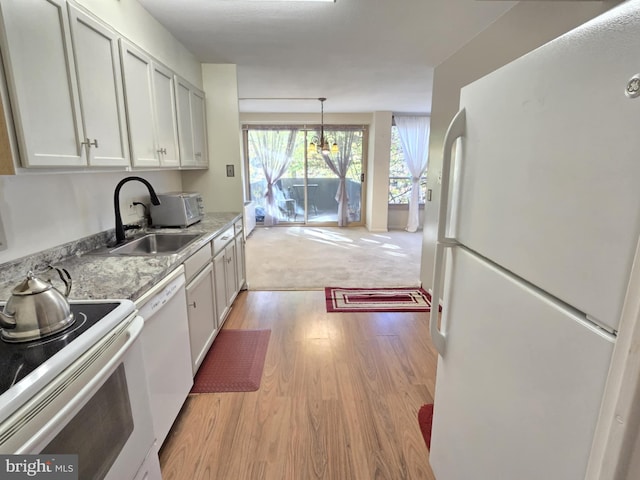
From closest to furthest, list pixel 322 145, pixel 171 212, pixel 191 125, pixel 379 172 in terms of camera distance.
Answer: pixel 171 212
pixel 191 125
pixel 322 145
pixel 379 172

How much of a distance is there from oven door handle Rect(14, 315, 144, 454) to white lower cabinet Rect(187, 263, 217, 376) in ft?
2.86

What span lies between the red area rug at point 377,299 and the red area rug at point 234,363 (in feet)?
2.92

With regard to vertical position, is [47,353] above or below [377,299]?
above

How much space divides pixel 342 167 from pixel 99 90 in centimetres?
589

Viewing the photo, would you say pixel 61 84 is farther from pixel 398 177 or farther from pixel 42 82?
pixel 398 177

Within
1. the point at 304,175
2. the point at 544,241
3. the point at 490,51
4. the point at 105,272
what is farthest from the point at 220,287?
the point at 304,175

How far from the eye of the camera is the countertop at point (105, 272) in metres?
1.31

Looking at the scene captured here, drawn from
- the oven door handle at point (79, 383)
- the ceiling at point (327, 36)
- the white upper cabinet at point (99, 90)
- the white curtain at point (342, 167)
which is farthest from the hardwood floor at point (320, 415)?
the white curtain at point (342, 167)

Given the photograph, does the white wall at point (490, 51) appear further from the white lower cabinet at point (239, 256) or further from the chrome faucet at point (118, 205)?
the chrome faucet at point (118, 205)

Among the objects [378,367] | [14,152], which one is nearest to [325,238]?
[378,367]

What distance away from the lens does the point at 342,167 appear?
7223mm

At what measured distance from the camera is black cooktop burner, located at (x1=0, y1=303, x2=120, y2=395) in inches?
31.2

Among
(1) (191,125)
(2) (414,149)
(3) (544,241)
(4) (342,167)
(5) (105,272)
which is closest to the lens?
(3) (544,241)

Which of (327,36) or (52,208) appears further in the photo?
(327,36)
